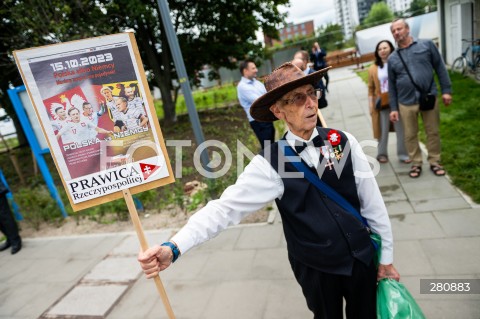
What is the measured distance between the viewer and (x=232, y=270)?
3.57 meters

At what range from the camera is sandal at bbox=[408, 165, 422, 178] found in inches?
184

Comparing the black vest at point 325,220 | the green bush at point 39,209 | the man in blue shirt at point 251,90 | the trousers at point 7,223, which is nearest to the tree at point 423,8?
the man in blue shirt at point 251,90

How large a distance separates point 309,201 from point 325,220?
0.13 metres

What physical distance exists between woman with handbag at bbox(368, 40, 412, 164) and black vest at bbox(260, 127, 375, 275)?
371 cm

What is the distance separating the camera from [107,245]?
15.8 feet

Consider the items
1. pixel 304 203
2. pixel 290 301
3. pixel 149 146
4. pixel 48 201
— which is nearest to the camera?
pixel 304 203

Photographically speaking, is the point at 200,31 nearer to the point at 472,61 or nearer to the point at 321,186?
the point at 472,61

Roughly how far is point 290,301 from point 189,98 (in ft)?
10.6

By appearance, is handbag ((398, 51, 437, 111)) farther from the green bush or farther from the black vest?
the green bush

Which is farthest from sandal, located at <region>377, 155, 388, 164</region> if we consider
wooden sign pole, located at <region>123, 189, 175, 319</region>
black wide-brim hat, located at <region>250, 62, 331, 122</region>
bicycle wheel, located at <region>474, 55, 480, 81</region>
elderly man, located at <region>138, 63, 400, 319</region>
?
bicycle wheel, located at <region>474, 55, 480, 81</region>

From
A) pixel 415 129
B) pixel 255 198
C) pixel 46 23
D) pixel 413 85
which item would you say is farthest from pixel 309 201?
pixel 46 23

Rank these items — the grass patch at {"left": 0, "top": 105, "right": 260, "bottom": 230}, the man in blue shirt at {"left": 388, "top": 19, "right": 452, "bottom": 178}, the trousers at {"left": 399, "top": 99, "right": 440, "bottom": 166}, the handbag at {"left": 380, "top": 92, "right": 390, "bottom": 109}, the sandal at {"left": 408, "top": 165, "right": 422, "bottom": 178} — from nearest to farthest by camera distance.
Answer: the man in blue shirt at {"left": 388, "top": 19, "right": 452, "bottom": 178} → the trousers at {"left": 399, "top": 99, "right": 440, "bottom": 166} → the sandal at {"left": 408, "top": 165, "right": 422, "bottom": 178} → the handbag at {"left": 380, "top": 92, "right": 390, "bottom": 109} → the grass patch at {"left": 0, "top": 105, "right": 260, "bottom": 230}

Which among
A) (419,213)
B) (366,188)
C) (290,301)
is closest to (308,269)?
(366,188)

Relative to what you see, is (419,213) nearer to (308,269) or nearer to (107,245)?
(308,269)
